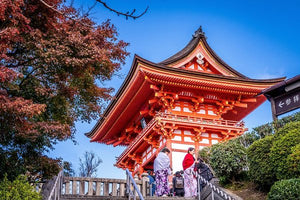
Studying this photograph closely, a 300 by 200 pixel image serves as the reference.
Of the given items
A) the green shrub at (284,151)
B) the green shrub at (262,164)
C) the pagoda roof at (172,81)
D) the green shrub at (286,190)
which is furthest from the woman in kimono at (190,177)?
the pagoda roof at (172,81)

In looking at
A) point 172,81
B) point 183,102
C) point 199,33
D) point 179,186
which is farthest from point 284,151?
point 199,33

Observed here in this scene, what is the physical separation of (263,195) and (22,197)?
6.80 meters

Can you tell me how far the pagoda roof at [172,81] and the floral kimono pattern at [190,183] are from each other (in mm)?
7181

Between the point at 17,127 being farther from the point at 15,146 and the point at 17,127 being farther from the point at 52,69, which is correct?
the point at 52,69

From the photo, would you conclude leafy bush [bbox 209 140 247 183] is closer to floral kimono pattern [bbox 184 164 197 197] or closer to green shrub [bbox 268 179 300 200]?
floral kimono pattern [bbox 184 164 197 197]

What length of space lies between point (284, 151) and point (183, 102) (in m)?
11.7

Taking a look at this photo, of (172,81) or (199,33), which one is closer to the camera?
(172,81)

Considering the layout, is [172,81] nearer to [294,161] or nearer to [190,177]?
[190,177]

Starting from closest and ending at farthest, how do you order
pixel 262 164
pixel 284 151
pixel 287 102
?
pixel 284 151 < pixel 262 164 < pixel 287 102

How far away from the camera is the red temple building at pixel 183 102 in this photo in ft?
65.9

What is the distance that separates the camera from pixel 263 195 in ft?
37.5

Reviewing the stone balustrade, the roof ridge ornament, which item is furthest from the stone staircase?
the roof ridge ornament

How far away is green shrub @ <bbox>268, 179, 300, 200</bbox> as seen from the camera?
892 centimetres

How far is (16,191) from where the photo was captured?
8852mm
